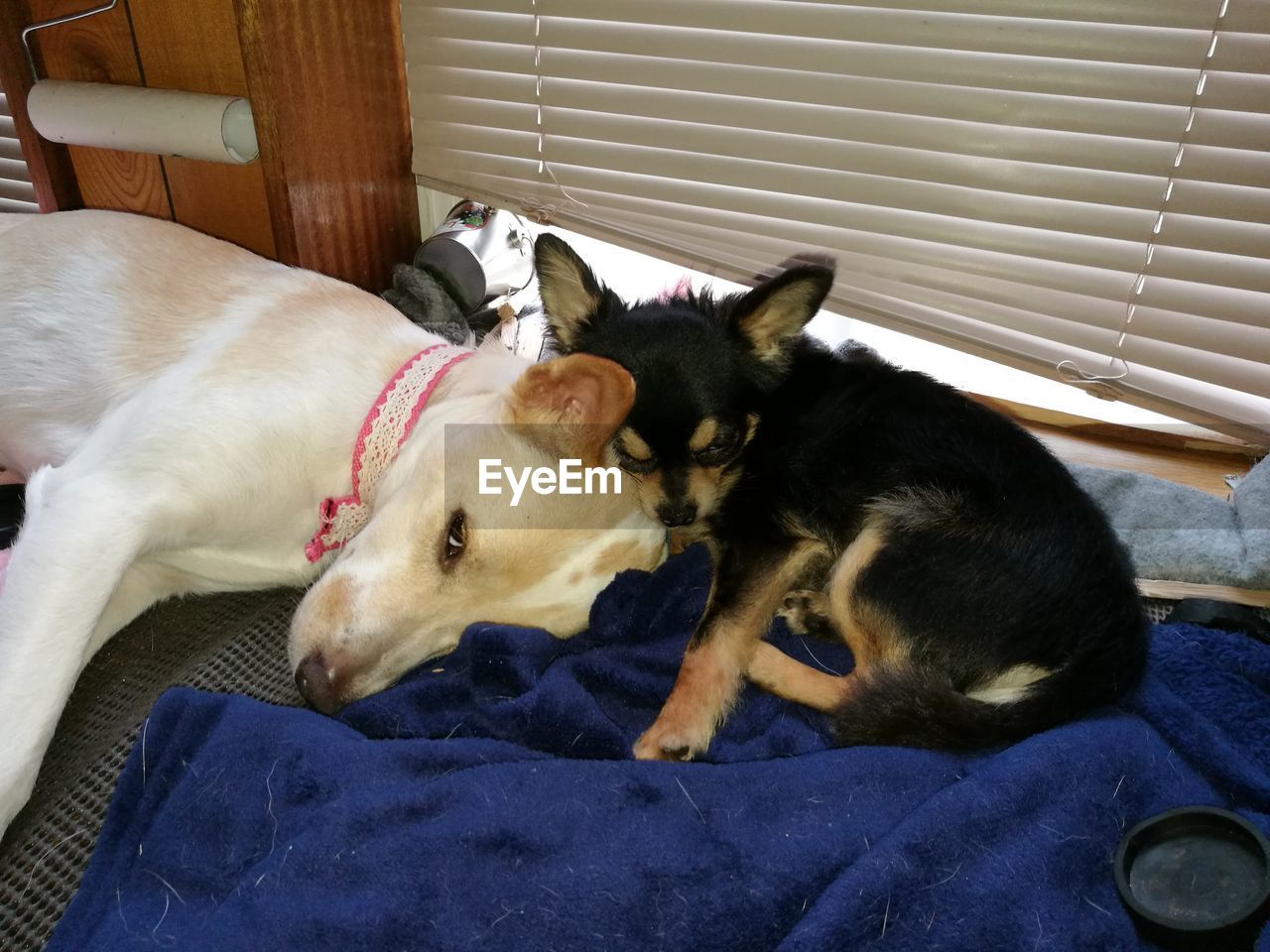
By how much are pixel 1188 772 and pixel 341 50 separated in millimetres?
2299

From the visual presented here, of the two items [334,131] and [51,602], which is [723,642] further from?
[334,131]

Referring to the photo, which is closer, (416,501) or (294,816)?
(294,816)

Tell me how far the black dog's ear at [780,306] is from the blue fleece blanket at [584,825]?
0.74m

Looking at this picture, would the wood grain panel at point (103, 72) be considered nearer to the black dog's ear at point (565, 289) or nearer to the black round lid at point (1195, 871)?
the black dog's ear at point (565, 289)

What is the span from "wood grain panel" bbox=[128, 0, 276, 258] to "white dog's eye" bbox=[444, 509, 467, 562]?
4.22 ft

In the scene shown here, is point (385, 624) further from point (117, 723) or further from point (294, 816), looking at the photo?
point (117, 723)

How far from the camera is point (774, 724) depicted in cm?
142

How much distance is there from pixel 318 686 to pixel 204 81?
1602mm

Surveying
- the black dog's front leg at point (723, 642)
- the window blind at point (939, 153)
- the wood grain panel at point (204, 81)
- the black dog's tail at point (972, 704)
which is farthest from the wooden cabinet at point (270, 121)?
the black dog's tail at point (972, 704)

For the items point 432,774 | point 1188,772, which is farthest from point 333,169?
point 1188,772

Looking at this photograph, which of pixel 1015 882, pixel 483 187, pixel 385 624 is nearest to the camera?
pixel 1015 882

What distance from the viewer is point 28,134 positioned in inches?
98.8

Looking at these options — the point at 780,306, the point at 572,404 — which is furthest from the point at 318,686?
the point at 780,306

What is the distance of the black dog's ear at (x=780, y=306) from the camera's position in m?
1.61
